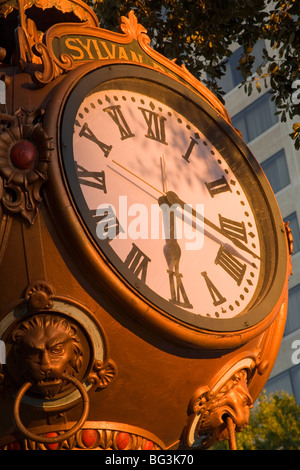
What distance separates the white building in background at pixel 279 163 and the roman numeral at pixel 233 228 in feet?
108

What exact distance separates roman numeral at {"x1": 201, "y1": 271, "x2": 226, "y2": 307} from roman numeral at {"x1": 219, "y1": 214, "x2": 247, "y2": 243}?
0.85 feet

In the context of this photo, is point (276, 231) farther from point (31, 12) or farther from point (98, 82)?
point (31, 12)

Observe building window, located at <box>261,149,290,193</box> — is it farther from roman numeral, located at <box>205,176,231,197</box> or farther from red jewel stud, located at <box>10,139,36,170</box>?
red jewel stud, located at <box>10,139,36,170</box>

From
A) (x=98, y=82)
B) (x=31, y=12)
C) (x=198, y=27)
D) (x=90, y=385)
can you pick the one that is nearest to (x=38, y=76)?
(x=98, y=82)

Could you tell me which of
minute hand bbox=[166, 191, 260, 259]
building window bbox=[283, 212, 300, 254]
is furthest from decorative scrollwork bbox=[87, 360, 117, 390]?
building window bbox=[283, 212, 300, 254]

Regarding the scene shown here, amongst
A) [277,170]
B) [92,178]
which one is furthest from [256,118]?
[92,178]

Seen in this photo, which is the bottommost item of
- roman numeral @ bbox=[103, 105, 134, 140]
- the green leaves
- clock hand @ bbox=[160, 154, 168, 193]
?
clock hand @ bbox=[160, 154, 168, 193]

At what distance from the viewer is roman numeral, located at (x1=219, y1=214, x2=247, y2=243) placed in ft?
12.7

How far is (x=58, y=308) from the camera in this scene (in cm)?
336

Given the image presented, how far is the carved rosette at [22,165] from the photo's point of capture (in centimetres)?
338

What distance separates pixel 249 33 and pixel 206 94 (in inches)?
151

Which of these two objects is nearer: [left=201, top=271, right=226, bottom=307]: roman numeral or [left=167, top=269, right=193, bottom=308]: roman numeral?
[left=167, top=269, right=193, bottom=308]: roman numeral

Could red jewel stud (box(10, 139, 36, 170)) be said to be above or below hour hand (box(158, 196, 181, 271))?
above

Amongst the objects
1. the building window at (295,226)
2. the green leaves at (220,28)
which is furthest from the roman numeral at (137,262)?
the building window at (295,226)
